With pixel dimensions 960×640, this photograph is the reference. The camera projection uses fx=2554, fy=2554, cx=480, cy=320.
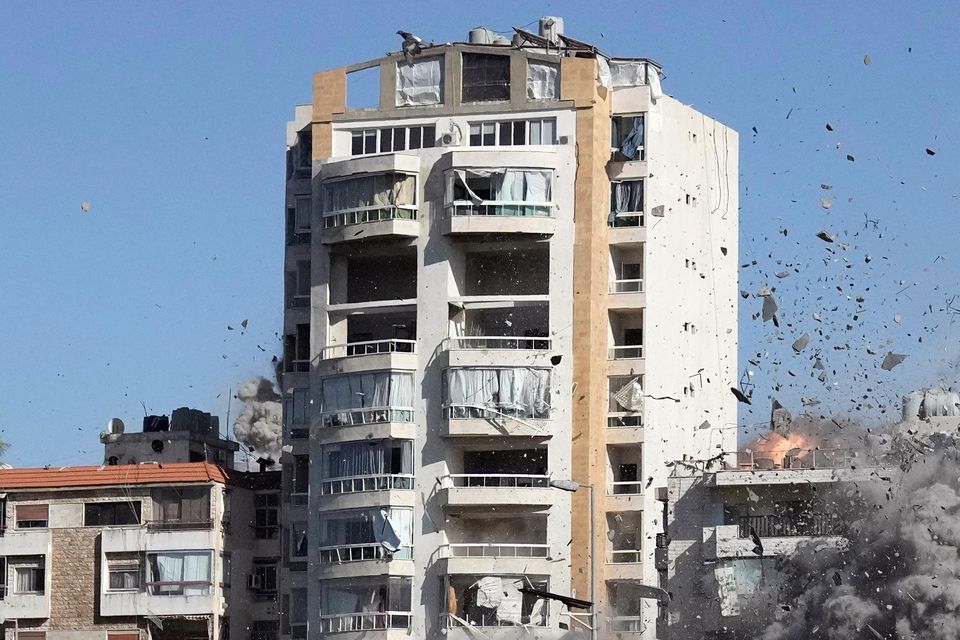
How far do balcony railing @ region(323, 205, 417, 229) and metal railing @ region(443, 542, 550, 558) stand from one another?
12.0 meters

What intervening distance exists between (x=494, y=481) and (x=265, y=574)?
12.6m

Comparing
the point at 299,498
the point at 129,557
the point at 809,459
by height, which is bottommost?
the point at 129,557

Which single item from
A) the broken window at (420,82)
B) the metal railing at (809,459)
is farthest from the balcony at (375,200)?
the metal railing at (809,459)

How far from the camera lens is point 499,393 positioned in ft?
298

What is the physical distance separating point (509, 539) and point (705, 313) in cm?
1388

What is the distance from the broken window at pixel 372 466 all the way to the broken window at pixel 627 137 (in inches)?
538

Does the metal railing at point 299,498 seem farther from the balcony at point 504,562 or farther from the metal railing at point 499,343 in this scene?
the metal railing at point 499,343

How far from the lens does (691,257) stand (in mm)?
A: 99000

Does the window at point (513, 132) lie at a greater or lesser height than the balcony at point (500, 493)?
greater

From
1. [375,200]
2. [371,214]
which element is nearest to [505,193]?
[375,200]

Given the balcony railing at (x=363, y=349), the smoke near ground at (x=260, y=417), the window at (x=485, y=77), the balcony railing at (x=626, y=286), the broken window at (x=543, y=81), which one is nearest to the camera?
the balcony railing at (x=363, y=349)

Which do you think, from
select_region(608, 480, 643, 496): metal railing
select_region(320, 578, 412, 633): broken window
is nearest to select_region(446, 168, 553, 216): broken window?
select_region(608, 480, 643, 496): metal railing

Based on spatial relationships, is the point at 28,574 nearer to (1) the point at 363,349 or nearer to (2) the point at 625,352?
(1) the point at 363,349

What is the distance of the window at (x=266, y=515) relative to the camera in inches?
3937
